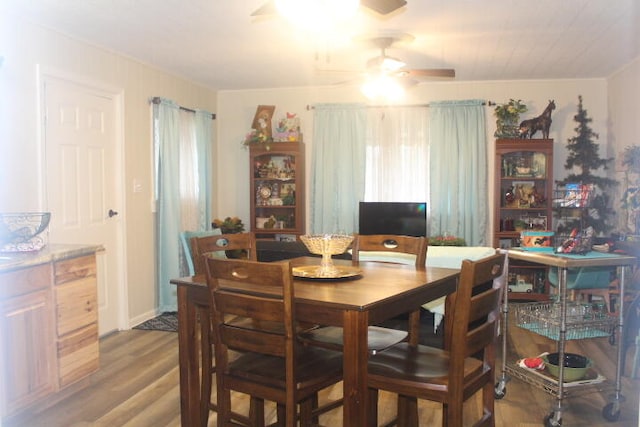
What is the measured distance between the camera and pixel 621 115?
554 cm

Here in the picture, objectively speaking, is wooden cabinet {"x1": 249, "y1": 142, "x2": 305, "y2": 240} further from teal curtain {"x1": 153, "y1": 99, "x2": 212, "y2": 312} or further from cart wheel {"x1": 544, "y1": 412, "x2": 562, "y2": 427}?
cart wheel {"x1": 544, "y1": 412, "x2": 562, "y2": 427}

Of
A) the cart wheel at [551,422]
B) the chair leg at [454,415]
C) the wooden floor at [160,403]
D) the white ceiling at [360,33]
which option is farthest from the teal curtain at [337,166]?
the chair leg at [454,415]

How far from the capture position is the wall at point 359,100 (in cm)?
605

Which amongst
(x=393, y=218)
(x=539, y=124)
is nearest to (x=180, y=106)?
(x=393, y=218)

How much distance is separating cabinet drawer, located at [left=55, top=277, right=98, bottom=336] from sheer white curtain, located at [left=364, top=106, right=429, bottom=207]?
3.86 m

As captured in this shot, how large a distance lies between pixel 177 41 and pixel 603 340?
4300 millimetres

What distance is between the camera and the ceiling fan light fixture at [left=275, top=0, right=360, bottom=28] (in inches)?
85.5

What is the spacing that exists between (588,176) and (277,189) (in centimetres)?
353

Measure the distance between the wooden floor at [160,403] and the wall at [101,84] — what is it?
1277 mm

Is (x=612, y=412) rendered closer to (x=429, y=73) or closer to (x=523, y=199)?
(x=429, y=73)

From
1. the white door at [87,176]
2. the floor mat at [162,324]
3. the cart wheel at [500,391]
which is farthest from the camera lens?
the floor mat at [162,324]

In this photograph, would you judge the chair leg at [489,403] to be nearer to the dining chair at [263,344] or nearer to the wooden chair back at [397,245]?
the wooden chair back at [397,245]

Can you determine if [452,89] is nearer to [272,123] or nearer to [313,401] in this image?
[272,123]

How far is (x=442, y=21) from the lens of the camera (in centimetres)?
402
